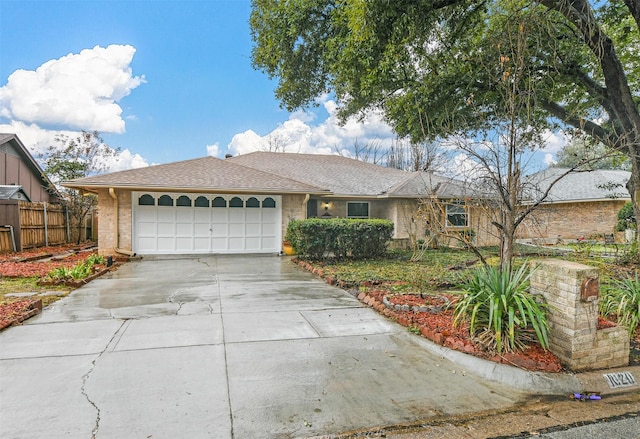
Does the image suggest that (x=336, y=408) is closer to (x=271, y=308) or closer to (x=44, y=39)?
(x=271, y=308)

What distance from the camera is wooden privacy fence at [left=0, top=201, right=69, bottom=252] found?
45.3 ft

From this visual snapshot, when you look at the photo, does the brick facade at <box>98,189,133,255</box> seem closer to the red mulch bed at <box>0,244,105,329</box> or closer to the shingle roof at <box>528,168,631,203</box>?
the red mulch bed at <box>0,244,105,329</box>

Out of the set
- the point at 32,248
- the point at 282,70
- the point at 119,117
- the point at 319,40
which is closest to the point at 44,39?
the point at 119,117

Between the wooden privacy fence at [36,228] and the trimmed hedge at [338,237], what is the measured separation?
1091cm

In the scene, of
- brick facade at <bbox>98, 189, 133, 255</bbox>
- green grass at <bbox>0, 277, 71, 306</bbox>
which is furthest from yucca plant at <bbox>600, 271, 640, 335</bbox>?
brick facade at <bbox>98, 189, 133, 255</bbox>

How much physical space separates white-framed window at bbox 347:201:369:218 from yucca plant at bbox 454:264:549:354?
12.2 meters

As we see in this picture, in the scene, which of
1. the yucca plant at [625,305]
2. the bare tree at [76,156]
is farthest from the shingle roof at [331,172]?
the yucca plant at [625,305]

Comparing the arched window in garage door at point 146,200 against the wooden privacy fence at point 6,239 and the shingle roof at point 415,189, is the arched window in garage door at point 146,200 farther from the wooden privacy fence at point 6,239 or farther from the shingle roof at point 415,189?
the shingle roof at point 415,189

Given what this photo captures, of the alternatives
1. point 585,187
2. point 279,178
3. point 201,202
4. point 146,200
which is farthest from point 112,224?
point 585,187

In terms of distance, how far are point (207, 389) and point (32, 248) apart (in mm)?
15824

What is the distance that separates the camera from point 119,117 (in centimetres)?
2044

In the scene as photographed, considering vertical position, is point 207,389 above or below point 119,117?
below

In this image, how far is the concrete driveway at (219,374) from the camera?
2.83 m

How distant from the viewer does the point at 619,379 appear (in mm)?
3711
